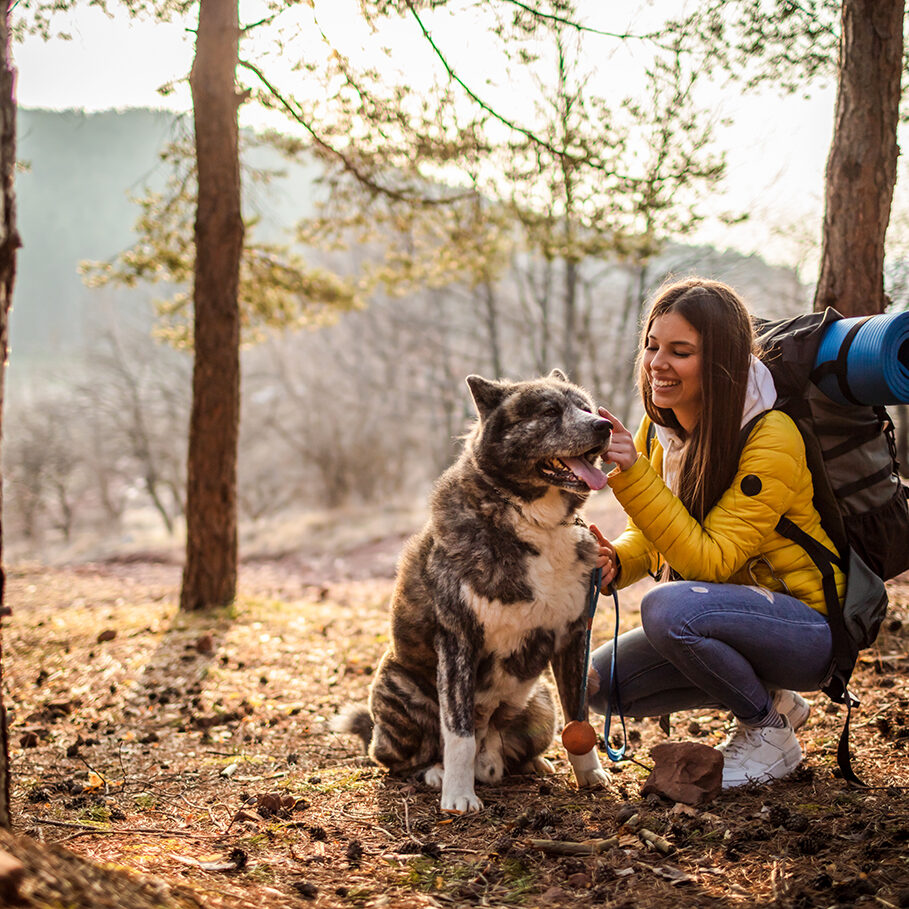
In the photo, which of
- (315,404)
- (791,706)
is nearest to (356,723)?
(791,706)

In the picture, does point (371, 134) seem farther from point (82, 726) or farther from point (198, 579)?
point (82, 726)

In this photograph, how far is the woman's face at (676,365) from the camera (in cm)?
319

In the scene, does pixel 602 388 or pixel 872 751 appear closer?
pixel 872 751

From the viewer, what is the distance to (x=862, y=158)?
4898 mm

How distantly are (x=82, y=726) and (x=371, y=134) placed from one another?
6.32 m

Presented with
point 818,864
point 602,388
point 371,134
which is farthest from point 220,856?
point 602,388

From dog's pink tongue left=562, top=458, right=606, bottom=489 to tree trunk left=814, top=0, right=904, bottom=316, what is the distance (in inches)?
117

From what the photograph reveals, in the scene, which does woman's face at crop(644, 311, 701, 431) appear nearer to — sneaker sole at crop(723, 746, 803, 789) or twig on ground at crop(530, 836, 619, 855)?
sneaker sole at crop(723, 746, 803, 789)

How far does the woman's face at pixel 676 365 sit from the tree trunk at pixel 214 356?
569cm

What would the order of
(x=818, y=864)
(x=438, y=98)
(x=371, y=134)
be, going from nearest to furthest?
1. (x=818, y=864)
2. (x=438, y=98)
3. (x=371, y=134)

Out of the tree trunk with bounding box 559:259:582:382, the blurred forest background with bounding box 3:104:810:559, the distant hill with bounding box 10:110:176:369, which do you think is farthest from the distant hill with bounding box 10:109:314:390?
the tree trunk with bounding box 559:259:582:382

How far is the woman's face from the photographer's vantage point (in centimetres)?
319

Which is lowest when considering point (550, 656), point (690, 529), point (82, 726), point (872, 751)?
point (82, 726)

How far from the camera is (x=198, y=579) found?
8.01 m
